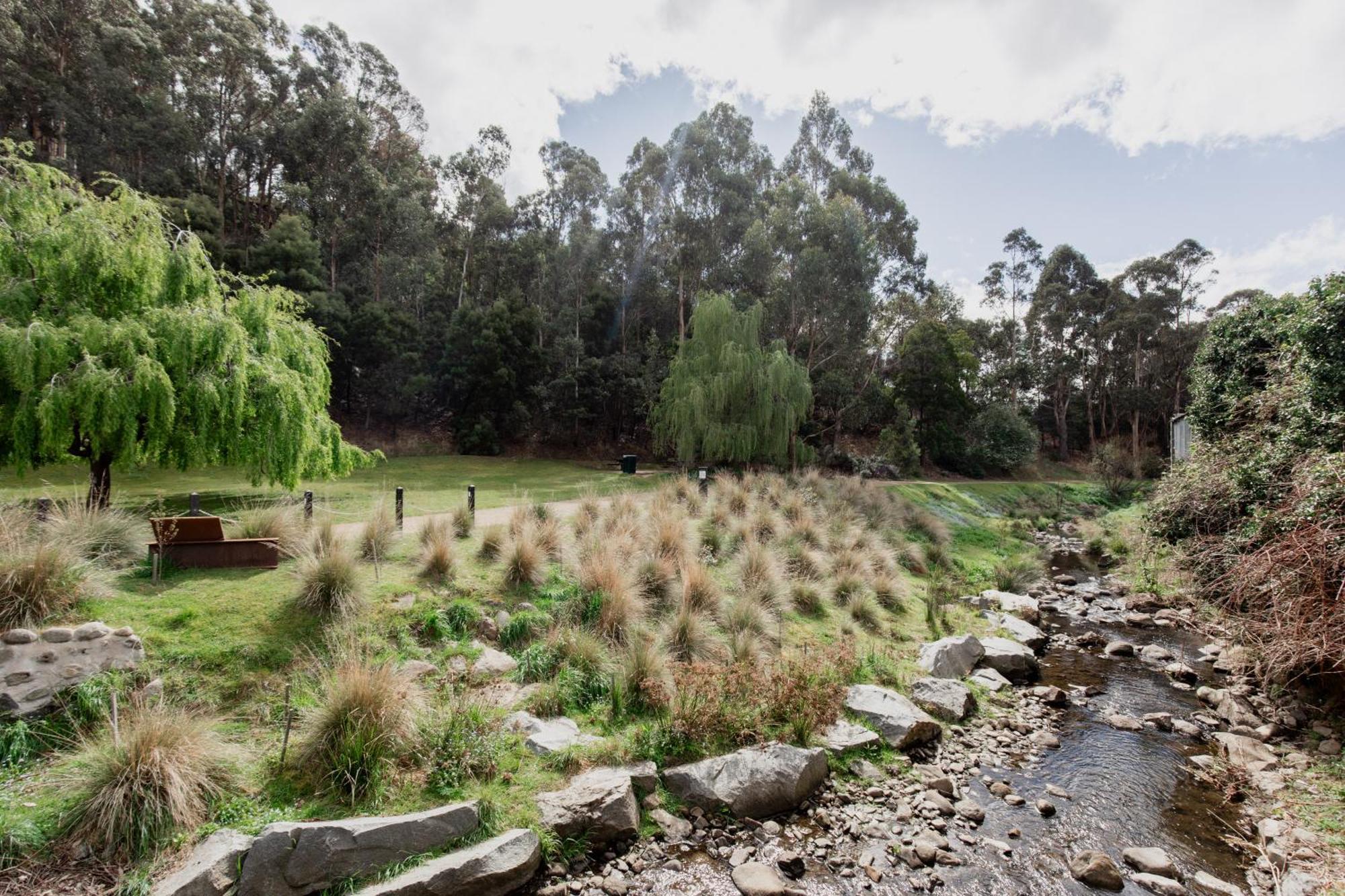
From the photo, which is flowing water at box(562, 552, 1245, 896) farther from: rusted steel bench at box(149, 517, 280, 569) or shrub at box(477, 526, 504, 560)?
rusted steel bench at box(149, 517, 280, 569)

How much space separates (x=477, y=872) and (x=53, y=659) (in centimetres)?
325

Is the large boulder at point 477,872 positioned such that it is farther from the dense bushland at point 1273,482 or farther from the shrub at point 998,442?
the shrub at point 998,442

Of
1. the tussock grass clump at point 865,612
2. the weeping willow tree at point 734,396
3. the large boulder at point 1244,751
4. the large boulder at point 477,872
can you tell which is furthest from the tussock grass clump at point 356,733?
the weeping willow tree at point 734,396

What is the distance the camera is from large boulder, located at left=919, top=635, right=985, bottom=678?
614 centimetres

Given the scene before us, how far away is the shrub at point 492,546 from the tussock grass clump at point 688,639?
2.33 metres

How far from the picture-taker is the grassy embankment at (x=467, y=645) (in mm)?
3477

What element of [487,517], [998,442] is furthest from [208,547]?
[998,442]

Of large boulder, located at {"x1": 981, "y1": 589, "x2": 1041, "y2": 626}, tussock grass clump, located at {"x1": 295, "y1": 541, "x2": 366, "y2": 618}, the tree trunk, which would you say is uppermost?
the tree trunk

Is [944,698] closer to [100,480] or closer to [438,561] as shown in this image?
[438,561]

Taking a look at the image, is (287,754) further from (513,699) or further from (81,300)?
(81,300)

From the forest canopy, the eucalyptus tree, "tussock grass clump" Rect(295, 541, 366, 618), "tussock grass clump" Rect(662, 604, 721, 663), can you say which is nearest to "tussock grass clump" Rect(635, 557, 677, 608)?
"tussock grass clump" Rect(662, 604, 721, 663)

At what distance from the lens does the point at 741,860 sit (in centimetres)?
360

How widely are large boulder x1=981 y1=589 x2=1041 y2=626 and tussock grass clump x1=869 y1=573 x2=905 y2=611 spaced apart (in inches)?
68.3

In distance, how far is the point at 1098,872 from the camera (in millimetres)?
3527
